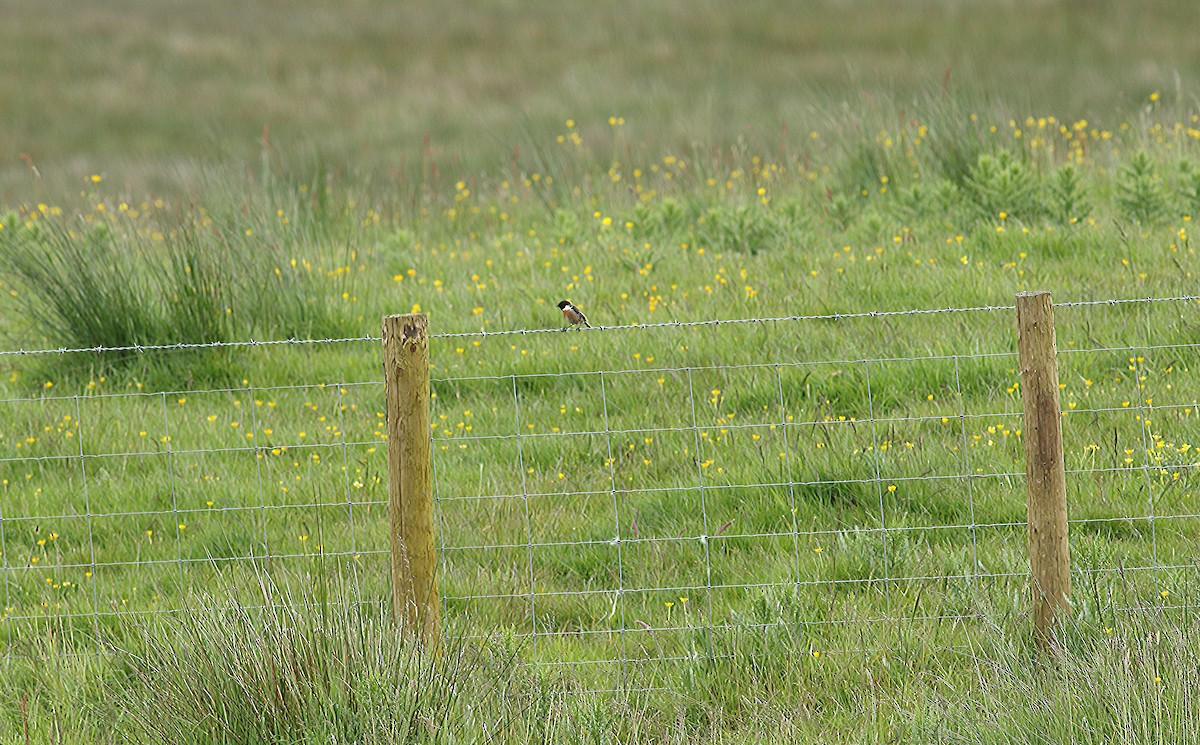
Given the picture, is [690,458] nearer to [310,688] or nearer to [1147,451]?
[1147,451]

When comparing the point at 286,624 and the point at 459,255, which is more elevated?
the point at 459,255

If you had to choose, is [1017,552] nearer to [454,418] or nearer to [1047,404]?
[1047,404]

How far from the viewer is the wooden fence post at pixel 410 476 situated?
439 cm

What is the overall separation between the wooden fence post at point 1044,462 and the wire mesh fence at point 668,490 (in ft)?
0.44

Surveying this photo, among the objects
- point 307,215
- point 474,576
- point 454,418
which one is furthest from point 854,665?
point 307,215

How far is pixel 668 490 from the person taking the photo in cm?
573

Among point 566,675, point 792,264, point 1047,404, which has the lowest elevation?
point 566,675

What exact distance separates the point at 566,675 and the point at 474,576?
2.93 ft

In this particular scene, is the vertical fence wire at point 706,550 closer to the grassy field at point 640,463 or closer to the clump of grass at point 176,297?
the grassy field at point 640,463

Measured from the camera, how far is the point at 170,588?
5.56m

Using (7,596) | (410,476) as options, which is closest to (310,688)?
(410,476)

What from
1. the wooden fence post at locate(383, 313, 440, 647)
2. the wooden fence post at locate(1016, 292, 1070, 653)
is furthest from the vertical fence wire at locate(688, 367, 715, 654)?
the wooden fence post at locate(1016, 292, 1070, 653)

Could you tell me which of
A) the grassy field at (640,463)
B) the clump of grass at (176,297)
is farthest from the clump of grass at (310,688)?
the clump of grass at (176,297)

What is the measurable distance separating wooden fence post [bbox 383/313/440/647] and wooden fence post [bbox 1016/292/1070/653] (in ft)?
6.73
